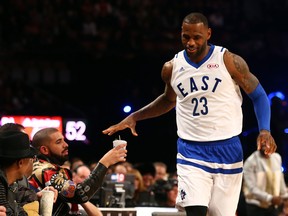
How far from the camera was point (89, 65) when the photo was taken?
55.4ft

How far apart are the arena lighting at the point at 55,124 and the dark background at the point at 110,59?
94 cm

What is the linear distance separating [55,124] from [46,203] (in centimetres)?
730

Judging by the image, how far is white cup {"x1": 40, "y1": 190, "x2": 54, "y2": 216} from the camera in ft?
19.9

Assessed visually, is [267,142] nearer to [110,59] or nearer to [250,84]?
[250,84]

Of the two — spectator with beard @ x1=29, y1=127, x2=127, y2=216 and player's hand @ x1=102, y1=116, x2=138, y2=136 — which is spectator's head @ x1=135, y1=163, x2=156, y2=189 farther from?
spectator with beard @ x1=29, y1=127, x2=127, y2=216

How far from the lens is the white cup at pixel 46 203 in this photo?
6.07 meters

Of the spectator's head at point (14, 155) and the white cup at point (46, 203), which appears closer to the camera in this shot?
the spectator's head at point (14, 155)

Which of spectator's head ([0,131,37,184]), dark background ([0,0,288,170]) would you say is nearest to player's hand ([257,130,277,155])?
spectator's head ([0,131,37,184])

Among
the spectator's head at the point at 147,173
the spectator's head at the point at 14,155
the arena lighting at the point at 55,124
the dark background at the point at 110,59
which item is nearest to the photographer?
the spectator's head at the point at 14,155

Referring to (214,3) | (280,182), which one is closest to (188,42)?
(280,182)

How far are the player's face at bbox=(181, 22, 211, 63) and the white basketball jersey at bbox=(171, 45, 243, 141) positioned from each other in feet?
0.29

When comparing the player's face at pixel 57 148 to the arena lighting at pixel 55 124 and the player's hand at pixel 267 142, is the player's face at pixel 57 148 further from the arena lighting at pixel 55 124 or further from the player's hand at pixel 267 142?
the arena lighting at pixel 55 124

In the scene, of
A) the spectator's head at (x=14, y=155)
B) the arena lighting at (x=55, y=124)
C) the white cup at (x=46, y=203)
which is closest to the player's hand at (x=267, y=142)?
the white cup at (x=46, y=203)

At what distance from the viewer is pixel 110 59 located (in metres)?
16.9
